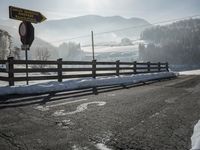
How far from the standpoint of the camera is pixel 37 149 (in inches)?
129

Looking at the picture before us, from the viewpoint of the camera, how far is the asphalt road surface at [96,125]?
11.6 feet

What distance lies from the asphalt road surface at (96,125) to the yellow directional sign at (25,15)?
552cm

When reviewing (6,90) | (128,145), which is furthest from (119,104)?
(6,90)

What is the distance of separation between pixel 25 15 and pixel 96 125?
879 cm

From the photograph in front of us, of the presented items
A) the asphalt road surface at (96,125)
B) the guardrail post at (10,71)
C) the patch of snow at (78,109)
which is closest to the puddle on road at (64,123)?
the asphalt road surface at (96,125)

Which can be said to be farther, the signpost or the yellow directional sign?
the signpost

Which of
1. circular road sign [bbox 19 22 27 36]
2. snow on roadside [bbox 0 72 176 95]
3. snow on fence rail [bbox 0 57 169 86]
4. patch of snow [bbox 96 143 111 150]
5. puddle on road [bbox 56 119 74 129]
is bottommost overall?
patch of snow [bbox 96 143 111 150]

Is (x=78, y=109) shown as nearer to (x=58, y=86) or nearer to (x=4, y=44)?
(x=58, y=86)

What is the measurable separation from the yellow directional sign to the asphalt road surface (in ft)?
18.1

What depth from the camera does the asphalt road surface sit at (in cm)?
354

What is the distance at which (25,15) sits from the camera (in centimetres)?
1134

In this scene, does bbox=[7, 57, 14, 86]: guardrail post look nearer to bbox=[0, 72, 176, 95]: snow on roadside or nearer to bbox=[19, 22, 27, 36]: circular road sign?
bbox=[0, 72, 176, 95]: snow on roadside

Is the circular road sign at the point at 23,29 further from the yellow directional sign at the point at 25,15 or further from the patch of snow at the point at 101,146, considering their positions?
the patch of snow at the point at 101,146

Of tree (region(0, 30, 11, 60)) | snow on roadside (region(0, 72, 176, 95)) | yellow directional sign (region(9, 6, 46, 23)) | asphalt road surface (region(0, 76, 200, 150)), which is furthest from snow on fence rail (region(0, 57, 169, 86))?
tree (region(0, 30, 11, 60))
